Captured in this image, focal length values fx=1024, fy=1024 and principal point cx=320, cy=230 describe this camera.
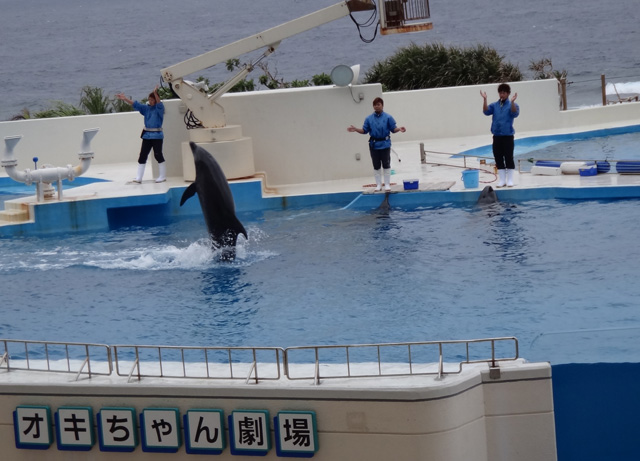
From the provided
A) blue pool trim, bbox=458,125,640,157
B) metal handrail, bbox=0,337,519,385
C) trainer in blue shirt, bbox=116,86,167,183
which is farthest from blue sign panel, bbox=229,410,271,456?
blue pool trim, bbox=458,125,640,157

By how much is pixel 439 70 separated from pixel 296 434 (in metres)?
17.4

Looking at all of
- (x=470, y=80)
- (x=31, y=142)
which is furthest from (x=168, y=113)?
(x=470, y=80)

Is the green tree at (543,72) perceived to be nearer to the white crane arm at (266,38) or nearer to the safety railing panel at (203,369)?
the white crane arm at (266,38)

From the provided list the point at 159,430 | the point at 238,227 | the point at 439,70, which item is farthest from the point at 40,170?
the point at 439,70

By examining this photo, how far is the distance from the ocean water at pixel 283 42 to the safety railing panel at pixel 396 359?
115ft

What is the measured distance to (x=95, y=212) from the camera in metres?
14.4

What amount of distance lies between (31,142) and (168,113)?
4118 mm

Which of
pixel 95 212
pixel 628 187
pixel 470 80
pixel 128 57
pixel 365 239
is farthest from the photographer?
pixel 128 57

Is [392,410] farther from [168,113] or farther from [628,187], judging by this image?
[168,113]

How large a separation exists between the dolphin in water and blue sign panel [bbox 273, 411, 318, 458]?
5.42 meters

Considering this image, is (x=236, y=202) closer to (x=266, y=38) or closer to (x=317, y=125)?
(x=317, y=125)

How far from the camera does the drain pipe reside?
14.0 meters

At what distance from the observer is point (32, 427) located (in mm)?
6473

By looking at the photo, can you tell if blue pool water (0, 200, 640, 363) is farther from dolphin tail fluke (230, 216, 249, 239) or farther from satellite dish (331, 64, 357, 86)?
satellite dish (331, 64, 357, 86)
